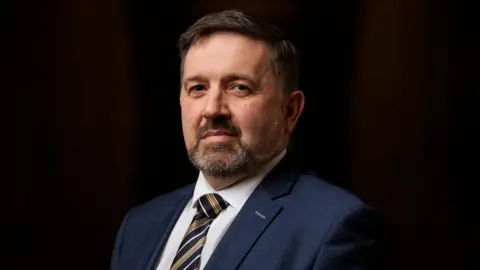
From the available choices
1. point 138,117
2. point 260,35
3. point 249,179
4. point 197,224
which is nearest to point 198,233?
point 197,224

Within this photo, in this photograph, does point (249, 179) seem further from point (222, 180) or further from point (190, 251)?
point (190, 251)

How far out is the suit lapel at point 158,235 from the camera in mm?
1148

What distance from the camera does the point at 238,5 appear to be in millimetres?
1481

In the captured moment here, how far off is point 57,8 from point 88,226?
19.8 inches

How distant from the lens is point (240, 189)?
1.11 metres

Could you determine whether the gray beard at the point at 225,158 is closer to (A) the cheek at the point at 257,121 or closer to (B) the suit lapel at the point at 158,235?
(A) the cheek at the point at 257,121

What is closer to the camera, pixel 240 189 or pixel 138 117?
pixel 240 189

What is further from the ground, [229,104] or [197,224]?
[229,104]

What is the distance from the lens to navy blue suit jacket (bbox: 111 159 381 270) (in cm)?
97

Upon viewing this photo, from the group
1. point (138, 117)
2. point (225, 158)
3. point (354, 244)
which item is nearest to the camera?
point (354, 244)

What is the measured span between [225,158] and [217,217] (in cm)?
10

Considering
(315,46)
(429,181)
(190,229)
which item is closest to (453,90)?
(429,181)

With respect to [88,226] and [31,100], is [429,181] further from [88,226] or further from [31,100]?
[31,100]

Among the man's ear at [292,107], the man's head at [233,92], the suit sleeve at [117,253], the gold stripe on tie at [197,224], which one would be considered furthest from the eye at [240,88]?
the suit sleeve at [117,253]
